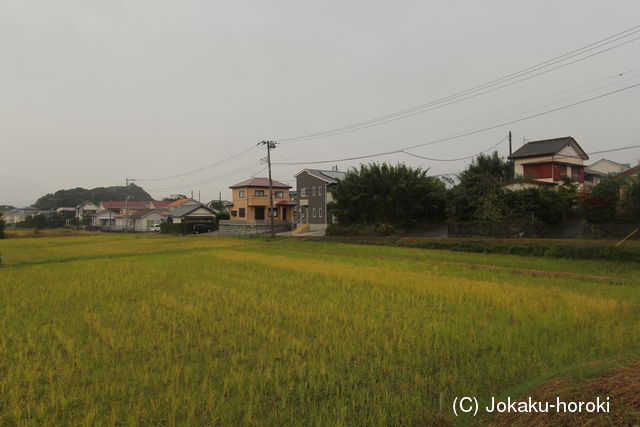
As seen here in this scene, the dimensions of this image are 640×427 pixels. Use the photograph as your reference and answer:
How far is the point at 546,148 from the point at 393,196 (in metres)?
13.7

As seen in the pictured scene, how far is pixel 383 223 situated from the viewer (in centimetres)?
2934

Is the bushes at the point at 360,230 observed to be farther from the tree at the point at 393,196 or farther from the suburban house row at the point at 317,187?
the suburban house row at the point at 317,187

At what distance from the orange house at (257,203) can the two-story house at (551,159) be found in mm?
29962

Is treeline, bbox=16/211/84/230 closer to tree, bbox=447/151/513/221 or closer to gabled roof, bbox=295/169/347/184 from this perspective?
gabled roof, bbox=295/169/347/184

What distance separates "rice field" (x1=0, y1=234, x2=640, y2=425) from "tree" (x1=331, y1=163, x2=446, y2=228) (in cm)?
1727

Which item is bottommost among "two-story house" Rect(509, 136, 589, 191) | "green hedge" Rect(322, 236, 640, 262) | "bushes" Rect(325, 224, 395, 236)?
"green hedge" Rect(322, 236, 640, 262)

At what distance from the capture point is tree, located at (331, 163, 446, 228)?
28453 millimetres

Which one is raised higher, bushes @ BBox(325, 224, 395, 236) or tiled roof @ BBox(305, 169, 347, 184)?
tiled roof @ BBox(305, 169, 347, 184)

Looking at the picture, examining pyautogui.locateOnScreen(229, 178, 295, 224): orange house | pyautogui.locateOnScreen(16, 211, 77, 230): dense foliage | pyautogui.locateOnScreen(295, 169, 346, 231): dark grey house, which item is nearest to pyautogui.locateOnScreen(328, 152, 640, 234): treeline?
pyautogui.locateOnScreen(295, 169, 346, 231): dark grey house

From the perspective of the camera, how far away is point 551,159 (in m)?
28.7

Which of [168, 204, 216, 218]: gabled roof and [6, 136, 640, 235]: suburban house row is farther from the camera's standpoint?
[168, 204, 216, 218]: gabled roof

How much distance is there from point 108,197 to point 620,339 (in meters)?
138

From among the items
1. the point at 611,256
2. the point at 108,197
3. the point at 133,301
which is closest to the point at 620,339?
the point at 133,301

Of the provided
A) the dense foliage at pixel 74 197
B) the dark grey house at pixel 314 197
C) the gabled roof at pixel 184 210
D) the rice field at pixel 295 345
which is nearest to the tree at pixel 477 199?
the rice field at pixel 295 345
